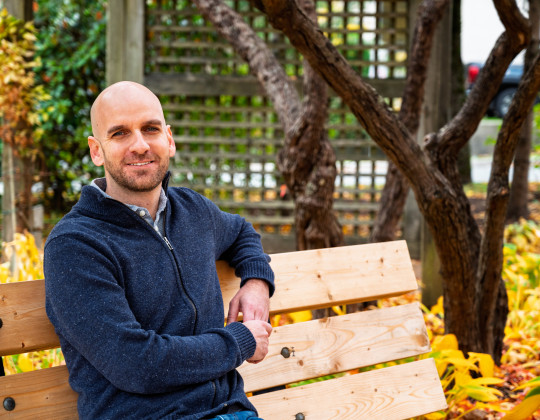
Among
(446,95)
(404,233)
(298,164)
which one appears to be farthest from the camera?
(404,233)

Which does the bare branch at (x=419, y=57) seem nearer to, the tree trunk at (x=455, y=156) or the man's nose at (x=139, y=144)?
the tree trunk at (x=455, y=156)

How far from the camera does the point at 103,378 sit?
5.60 feet

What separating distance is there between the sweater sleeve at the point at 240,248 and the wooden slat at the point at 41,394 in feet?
2.07

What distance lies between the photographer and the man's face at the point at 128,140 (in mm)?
1818

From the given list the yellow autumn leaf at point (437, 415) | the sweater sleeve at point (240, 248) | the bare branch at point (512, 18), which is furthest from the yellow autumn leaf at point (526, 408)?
the bare branch at point (512, 18)

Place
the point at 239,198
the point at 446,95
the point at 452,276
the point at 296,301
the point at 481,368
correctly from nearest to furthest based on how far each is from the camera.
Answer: the point at 296,301 → the point at 481,368 → the point at 452,276 → the point at 446,95 → the point at 239,198

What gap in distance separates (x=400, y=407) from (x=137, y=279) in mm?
1231

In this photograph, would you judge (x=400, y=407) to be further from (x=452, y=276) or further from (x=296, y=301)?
(x=452, y=276)

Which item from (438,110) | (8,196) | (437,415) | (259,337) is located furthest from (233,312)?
(8,196)

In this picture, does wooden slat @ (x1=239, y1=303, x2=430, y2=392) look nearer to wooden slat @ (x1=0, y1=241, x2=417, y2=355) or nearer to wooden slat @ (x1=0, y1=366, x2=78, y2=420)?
wooden slat @ (x1=0, y1=241, x2=417, y2=355)

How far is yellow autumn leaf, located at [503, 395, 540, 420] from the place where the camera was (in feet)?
8.32

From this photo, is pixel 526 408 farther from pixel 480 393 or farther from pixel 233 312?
pixel 233 312

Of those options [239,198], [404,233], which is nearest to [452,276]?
[404,233]

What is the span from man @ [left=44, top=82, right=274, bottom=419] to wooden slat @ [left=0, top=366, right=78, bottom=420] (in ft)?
0.51
